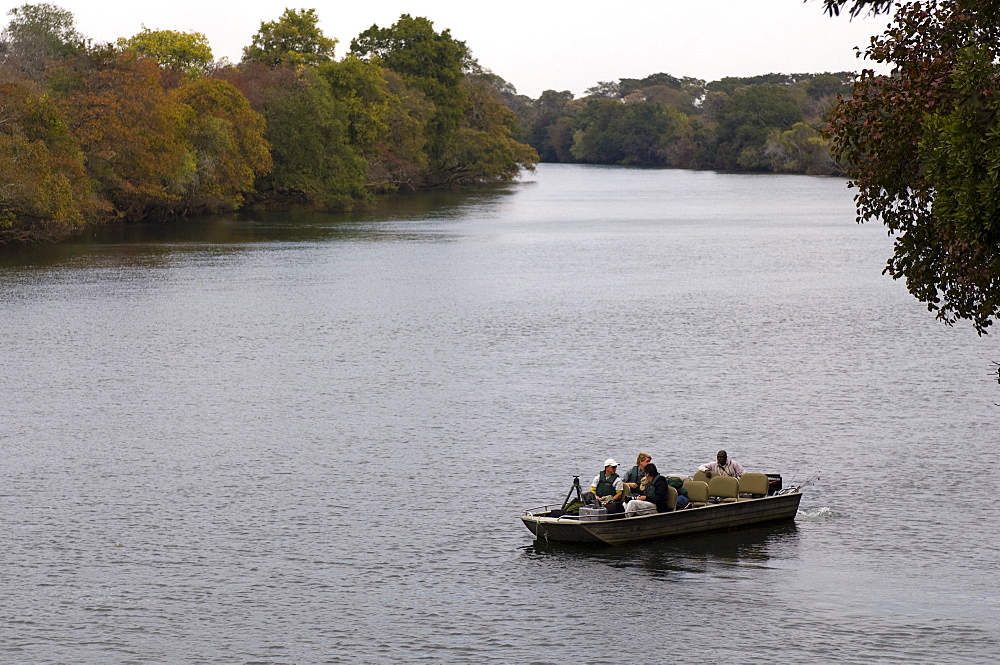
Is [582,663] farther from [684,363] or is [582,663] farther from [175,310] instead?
[175,310]

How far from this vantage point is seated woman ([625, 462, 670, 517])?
2438 cm

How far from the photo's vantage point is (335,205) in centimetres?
11250

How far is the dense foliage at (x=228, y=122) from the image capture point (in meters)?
77.3

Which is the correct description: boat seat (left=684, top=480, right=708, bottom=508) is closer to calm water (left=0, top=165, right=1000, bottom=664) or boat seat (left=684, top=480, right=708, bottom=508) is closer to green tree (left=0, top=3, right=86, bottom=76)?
calm water (left=0, top=165, right=1000, bottom=664)

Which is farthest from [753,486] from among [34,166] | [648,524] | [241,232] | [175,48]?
[175,48]

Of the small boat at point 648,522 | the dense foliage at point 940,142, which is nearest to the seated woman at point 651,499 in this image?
the small boat at point 648,522

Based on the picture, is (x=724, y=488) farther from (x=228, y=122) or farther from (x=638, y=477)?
(x=228, y=122)

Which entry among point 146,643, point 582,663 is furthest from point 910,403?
point 146,643

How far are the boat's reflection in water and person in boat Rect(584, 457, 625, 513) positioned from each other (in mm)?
827

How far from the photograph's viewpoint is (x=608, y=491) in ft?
80.8

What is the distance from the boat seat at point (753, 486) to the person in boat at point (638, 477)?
2.12 m

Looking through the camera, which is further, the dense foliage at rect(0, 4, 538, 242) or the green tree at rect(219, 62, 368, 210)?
the green tree at rect(219, 62, 368, 210)

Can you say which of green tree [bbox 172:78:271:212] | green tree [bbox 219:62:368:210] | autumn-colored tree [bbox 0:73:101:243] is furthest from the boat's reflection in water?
green tree [bbox 219:62:368:210]

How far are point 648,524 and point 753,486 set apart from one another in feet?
8.64
